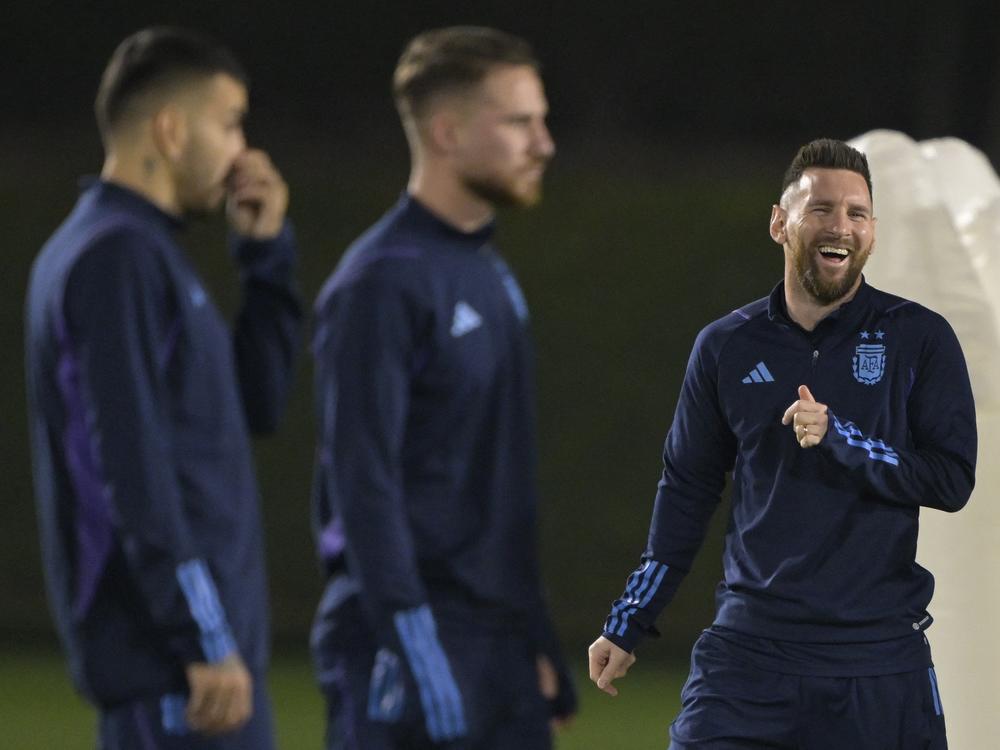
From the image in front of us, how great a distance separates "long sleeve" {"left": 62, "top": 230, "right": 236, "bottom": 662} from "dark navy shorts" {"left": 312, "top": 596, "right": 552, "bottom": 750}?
0.61ft

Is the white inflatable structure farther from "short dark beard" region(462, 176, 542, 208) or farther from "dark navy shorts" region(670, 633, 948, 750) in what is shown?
"short dark beard" region(462, 176, 542, 208)

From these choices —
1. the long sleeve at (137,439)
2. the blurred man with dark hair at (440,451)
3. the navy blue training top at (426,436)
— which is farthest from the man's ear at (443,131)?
the long sleeve at (137,439)

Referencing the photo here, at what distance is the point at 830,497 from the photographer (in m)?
2.80

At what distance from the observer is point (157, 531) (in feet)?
7.04

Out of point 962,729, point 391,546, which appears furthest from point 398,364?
point 962,729

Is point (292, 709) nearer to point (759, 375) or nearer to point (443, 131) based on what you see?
point (759, 375)

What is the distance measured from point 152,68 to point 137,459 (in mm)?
564

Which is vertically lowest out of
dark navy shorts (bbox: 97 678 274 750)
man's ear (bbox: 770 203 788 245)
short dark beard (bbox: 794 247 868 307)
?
dark navy shorts (bbox: 97 678 274 750)

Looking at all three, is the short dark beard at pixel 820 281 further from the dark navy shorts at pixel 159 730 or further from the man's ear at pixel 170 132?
Result: the dark navy shorts at pixel 159 730

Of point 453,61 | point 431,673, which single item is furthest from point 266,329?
point 431,673

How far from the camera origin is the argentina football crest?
282 centimetres

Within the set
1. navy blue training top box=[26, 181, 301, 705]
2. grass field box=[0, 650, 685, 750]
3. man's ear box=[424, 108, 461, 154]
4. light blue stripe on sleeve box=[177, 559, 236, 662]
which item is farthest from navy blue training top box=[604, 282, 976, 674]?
grass field box=[0, 650, 685, 750]

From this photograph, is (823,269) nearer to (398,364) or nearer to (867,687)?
(867,687)

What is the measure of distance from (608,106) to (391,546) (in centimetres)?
650
